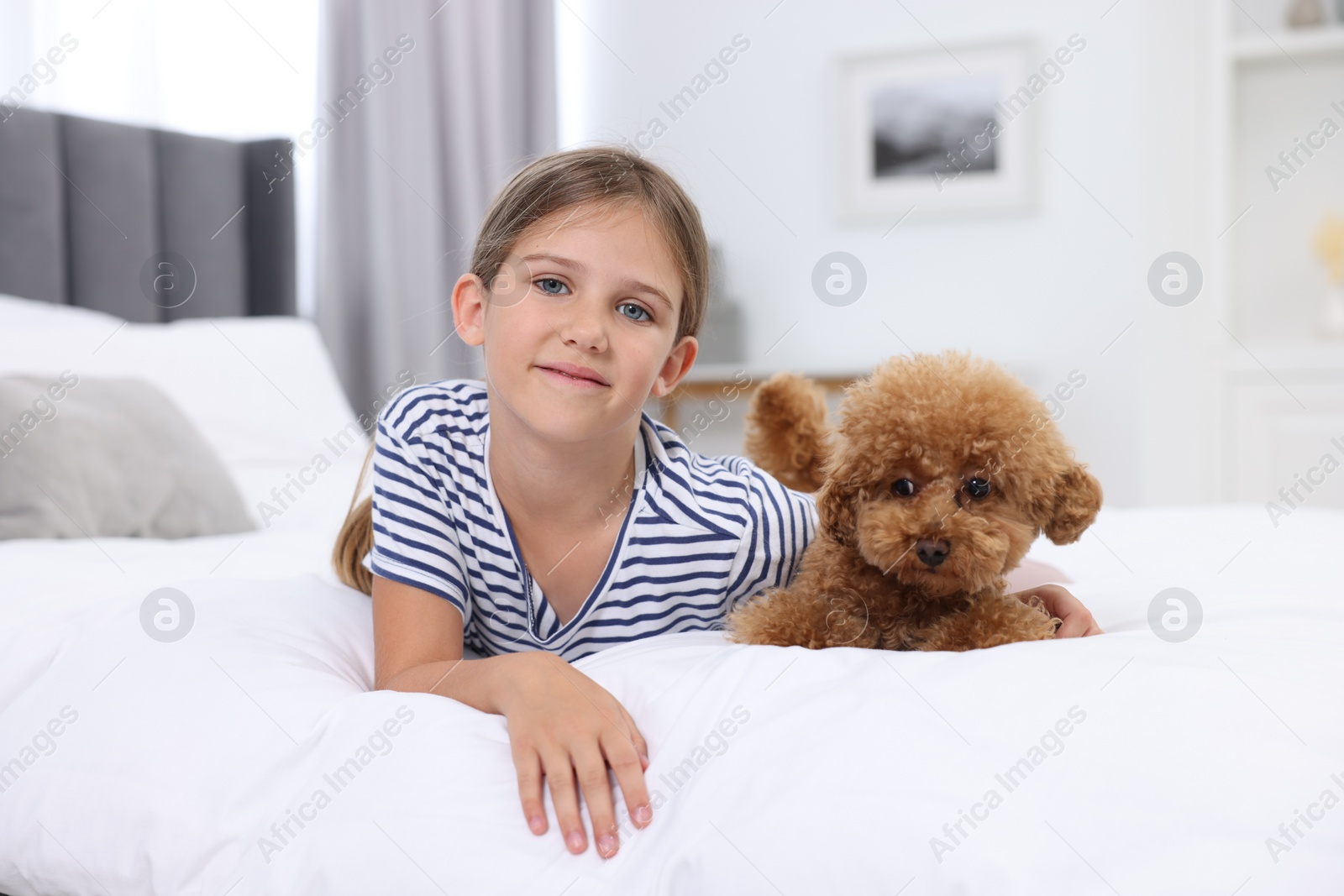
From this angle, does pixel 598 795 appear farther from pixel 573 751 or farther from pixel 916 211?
pixel 916 211

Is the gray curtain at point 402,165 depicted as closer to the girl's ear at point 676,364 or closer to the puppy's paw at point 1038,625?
the girl's ear at point 676,364

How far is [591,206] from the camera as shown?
1068 millimetres

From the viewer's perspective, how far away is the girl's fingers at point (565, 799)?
695mm

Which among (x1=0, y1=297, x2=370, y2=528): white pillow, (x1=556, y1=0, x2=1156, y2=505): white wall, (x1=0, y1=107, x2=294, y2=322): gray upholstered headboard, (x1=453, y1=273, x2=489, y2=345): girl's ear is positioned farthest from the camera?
(x1=556, y1=0, x2=1156, y2=505): white wall

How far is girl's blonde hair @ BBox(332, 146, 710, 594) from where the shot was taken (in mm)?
1084

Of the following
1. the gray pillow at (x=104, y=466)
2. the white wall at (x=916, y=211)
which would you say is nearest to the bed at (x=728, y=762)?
the gray pillow at (x=104, y=466)

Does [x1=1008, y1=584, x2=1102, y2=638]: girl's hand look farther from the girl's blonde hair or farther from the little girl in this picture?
the girl's blonde hair

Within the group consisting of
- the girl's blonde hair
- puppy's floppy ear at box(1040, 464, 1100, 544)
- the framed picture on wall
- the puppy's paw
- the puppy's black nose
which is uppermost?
the framed picture on wall

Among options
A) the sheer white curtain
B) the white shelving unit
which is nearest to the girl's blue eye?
the sheer white curtain

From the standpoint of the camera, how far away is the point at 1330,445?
3299mm

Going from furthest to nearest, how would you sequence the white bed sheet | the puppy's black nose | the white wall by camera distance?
the white wall
the puppy's black nose
the white bed sheet

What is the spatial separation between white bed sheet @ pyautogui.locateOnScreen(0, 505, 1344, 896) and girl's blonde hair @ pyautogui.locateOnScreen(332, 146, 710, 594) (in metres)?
0.33

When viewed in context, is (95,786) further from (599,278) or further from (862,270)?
(862,270)

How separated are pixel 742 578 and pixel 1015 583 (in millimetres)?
306
